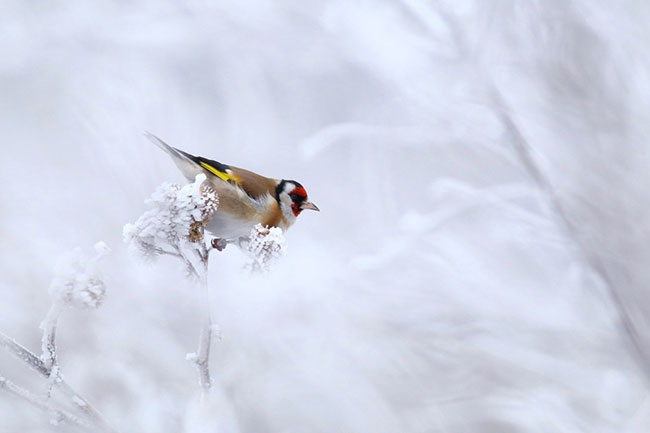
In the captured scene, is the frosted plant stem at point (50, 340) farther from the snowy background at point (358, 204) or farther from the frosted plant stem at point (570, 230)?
the frosted plant stem at point (570, 230)

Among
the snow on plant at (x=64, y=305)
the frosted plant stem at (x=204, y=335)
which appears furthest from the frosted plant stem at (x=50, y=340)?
the frosted plant stem at (x=204, y=335)

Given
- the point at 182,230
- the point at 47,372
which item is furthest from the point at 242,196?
the point at 47,372

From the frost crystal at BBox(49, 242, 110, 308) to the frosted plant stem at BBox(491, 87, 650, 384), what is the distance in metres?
0.40

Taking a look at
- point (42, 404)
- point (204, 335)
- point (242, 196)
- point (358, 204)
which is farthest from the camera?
point (358, 204)

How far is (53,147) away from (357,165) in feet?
1.21

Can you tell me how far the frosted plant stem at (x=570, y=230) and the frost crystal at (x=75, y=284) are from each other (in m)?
0.40

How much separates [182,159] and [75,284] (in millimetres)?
265

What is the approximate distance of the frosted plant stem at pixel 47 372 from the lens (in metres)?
0.44

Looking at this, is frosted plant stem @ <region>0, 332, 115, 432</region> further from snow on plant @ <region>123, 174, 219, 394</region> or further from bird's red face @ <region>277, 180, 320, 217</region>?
bird's red face @ <region>277, 180, 320, 217</region>

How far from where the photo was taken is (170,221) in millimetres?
495

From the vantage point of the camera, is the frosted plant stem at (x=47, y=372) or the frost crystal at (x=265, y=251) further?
the frost crystal at (x=265, y=251)

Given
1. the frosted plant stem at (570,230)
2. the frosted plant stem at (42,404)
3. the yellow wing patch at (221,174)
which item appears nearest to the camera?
the frosted plant stem at (42,404)

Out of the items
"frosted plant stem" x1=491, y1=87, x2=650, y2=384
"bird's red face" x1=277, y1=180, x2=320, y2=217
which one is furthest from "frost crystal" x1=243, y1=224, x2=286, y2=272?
"frosted plant stem" x1=491, y1=87, x2=650, y2=384

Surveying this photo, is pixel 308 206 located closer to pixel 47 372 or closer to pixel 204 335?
pixel 204 335
